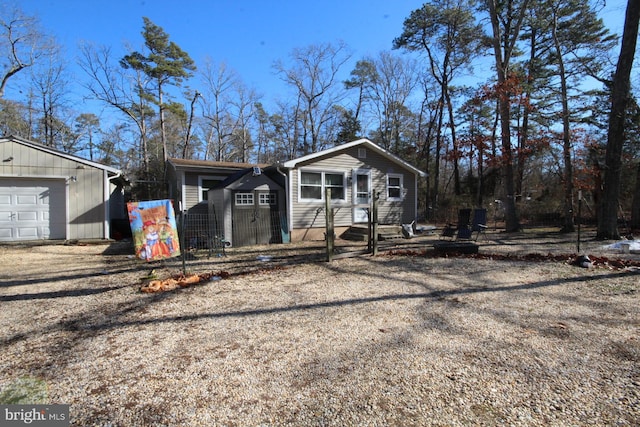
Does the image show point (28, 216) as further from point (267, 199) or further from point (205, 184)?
point (267, 199)

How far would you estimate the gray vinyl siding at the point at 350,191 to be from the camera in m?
11.8

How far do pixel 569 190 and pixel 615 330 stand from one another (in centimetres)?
1270

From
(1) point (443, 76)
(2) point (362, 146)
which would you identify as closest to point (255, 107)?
(1) point (443, 76)

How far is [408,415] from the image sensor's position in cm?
206

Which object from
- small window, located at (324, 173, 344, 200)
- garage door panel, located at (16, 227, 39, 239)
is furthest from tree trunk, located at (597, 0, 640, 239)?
garage door panel, located at (16, 227, 39, 239)

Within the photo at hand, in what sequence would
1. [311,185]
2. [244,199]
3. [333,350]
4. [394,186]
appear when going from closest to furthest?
[333,350] → [244,199] → [311,185] → [394,186]

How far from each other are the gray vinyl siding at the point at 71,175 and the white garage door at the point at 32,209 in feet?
0.72

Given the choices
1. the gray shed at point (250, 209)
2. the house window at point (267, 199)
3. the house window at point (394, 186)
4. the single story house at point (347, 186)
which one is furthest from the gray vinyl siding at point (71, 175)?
the house window at point (394, 186)

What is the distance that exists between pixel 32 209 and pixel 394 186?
13.3 m

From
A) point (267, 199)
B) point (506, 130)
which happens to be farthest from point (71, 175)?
point (506, 130)

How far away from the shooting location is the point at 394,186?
46.7 ft

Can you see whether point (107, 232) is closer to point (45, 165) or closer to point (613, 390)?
point (45, 165)

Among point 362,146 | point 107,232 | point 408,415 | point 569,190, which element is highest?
point 362,146

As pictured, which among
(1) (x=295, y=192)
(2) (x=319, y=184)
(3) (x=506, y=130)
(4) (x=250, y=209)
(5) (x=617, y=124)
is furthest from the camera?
(3) (x=506, y=130)
